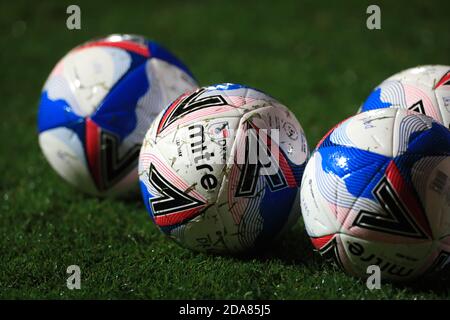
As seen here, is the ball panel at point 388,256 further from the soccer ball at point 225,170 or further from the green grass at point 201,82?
the soccer ball at point 225,170

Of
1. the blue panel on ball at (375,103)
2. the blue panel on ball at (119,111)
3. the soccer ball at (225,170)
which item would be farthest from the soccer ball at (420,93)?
the blue panel on ball at (119,111)

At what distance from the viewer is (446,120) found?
532 cm

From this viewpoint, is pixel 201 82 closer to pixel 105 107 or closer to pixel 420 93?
pixel 105 107

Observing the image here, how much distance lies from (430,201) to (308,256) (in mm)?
1251

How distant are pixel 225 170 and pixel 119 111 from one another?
5.69 feet

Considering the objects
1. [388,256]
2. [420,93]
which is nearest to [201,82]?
[420,93]

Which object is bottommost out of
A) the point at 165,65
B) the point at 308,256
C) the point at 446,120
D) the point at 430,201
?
the point at 308,256

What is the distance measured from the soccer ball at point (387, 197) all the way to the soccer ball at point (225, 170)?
0.43 metres

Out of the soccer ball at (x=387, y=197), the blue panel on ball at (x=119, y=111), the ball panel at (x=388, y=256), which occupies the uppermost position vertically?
the blue panel on ball at (x=119, y=111)

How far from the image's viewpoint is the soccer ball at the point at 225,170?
16.2 feet

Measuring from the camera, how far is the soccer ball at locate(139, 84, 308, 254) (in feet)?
16.2

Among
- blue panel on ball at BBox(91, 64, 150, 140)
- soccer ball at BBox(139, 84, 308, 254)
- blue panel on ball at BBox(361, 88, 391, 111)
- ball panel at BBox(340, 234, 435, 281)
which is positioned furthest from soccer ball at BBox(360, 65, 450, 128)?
blue panel on ball at BBox(91, 64, 150, 140)
